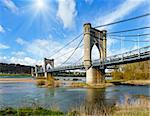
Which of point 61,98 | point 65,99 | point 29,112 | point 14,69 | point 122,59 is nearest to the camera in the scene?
point 29,112

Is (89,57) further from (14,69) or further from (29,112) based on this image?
(14,69)

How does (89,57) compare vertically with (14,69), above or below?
above

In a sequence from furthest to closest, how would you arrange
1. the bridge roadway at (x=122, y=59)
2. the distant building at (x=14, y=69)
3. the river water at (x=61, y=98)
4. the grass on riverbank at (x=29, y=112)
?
the distant building at (x=14, y=69), the bridge roadway at (x=122, y=59), the river water at (x=61, y=98), the grass on riverbank at (x=29, y=112)

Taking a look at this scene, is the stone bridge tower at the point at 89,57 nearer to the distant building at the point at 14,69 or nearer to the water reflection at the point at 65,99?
the water reflection at the point at 65,99

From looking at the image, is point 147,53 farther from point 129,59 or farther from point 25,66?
point 25,66

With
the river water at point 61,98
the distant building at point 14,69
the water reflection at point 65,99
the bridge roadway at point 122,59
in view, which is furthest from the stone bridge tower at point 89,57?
the distant building at point 14,69

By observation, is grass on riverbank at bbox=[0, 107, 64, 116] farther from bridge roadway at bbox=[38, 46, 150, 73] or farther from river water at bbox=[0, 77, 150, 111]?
bridge roadway at bbox=[38, 46, 150, 73]

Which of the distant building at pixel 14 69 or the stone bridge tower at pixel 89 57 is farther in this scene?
the distant building at pixel 14 69

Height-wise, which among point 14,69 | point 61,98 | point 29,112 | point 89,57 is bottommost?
point 61,98

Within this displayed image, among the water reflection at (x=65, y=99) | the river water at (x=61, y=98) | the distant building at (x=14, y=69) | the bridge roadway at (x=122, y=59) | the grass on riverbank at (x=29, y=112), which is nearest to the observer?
the grass on riverbank at (x=29, y=112)

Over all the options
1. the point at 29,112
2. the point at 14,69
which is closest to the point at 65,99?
the point at 29,112

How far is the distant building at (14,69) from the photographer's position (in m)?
154

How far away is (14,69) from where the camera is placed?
531 feet

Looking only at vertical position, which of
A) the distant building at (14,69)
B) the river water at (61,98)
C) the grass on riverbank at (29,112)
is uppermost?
the distant building at (14,69)
